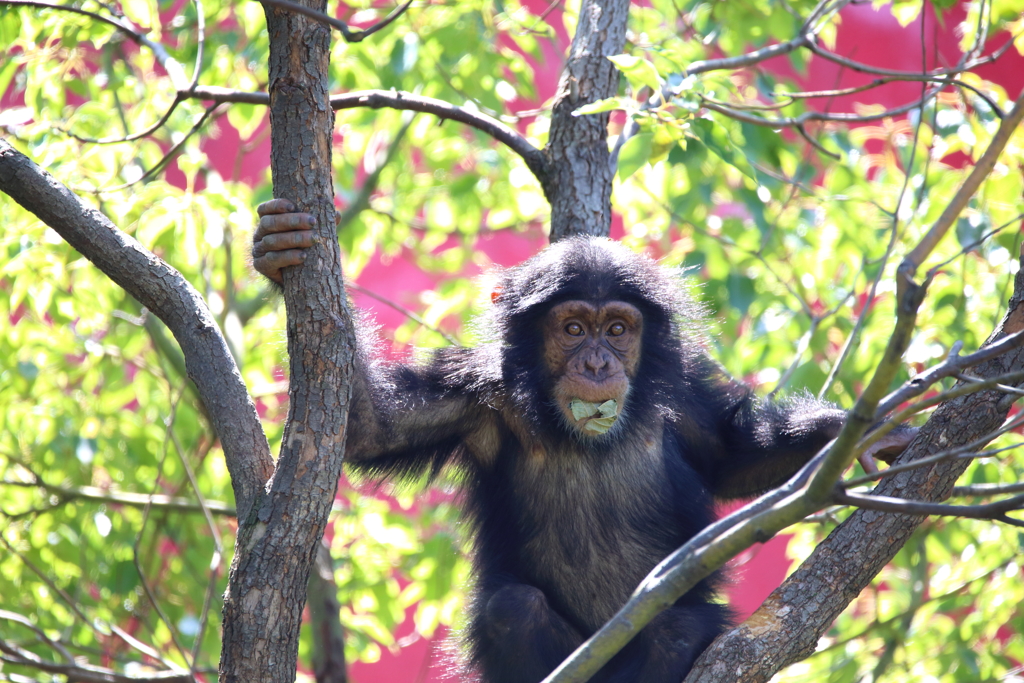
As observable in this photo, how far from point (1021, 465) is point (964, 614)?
1.94 metres

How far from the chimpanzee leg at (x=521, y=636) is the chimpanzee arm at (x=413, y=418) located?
0.59 meters

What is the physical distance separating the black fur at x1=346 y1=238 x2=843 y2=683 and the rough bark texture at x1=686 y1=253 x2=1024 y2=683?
0.66m

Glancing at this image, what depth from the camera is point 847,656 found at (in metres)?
5.12

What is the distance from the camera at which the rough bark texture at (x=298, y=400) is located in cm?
230

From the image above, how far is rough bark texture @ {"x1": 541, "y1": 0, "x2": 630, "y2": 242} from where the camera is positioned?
12.0 ft

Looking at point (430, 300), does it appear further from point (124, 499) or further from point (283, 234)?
point (283, 234)

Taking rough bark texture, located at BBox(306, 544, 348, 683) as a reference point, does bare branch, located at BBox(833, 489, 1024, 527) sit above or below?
above

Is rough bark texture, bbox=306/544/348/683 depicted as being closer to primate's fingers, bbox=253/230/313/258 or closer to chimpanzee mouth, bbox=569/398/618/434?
chimpanzee mouth, bbox=569/398/618/434

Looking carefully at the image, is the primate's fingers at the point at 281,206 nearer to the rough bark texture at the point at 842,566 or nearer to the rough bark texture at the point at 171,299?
the rough bark texture at the point at 171,299

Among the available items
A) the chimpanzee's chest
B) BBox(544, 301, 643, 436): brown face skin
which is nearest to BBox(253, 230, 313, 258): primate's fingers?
BBox(544, 301, 643, 436): brown face skin

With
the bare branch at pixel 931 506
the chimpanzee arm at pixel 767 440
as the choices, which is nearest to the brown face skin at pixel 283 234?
the bare branch at pixel 931 506

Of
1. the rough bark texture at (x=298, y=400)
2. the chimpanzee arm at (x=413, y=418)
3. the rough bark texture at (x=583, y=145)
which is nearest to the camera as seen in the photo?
the rough bark texture at (x=298, y=400)

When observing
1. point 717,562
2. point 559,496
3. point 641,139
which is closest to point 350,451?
point 559,496

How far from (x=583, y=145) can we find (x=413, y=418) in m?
1.30
